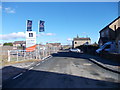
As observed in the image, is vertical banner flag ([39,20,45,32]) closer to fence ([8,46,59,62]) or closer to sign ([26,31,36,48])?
sign ([26,31,36,48])

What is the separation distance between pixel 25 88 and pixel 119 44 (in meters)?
24.4

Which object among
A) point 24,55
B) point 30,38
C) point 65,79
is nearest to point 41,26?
point 30,38

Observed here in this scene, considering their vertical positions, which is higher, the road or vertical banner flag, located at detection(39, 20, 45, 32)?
vertical banner flag, located at detection(39, 20, 45, 32)

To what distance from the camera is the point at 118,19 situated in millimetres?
45875

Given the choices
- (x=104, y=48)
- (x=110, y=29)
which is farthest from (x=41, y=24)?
(x=110, y=29)

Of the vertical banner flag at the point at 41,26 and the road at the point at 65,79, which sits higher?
the vertical banner flag at the point at 41,26

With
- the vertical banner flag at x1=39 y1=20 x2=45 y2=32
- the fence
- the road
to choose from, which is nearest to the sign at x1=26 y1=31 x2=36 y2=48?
the vertical banner flag at x1=39 y1=20 x2=45 y2=32

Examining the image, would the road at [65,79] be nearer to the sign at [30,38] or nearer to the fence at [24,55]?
the fence at [24,55]

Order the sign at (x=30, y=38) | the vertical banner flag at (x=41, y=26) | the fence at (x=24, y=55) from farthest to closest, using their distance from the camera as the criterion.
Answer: the sign at (x=30, y=38), the vertical banner flag at (x=41, y=26), the fence at (x=24, y=55)

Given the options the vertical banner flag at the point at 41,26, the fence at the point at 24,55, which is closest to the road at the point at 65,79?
the fence at the point at 24,55

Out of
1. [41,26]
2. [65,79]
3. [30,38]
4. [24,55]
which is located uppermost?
[41,26]

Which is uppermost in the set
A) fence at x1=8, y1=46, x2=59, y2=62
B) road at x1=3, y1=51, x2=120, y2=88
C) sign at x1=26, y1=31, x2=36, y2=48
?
sign at x1=26, y1=31, x2=36, y2=48

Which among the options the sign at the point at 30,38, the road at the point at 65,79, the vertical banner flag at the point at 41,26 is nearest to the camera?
the road at the point at 65,79

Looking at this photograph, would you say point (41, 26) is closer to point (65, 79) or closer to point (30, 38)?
point (30, 38)
